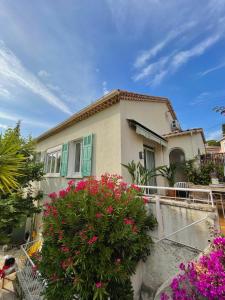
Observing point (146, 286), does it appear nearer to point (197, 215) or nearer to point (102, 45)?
point (197, 215)

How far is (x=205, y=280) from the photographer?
99.8 inches

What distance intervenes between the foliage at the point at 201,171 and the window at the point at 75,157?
8894 mm

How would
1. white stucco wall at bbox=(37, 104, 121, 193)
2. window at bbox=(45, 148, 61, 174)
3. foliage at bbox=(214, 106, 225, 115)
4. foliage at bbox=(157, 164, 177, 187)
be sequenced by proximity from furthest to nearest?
window at bbox=(45, 148, 61, 174) → foliage at bbox=(157, 164, 177, 187) → white stucco wall at bbox=(37, 104, 121, 193) → foliage at bbox=(214, 106, 225, 115)

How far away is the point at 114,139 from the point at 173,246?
6123 mm

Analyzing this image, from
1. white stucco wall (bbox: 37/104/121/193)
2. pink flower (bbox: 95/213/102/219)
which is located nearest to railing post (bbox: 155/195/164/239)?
pink flower (bbox: 95/213/102/219)

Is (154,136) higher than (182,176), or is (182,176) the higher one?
(154,136)

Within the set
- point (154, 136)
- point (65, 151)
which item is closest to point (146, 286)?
point (154, 136)

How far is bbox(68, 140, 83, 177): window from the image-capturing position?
1234 centimetres

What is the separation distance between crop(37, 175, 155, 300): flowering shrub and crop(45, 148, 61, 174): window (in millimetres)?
10165

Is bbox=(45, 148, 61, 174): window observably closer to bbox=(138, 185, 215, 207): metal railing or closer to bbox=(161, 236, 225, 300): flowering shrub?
bbox=(138, 185, 215, 207): metal railing

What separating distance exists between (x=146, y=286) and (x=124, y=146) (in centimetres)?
627

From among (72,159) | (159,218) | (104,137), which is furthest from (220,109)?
(72,159)

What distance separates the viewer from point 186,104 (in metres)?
18.3

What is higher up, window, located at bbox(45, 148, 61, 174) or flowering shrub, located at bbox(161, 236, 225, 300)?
window, located at bbox(45, 148, 61, 174)
